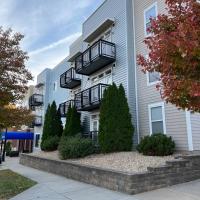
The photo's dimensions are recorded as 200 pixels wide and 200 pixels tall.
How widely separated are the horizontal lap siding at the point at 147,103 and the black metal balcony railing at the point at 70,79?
7971 millimetres

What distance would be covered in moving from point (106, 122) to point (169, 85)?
8.99 m

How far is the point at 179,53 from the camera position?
4.69 m

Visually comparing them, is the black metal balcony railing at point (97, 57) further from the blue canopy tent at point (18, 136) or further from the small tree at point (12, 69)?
the blue canopy tent at point (18, 136)

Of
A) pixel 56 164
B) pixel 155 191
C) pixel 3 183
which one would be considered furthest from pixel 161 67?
pixel 56 164

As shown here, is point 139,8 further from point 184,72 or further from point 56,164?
point 184,72

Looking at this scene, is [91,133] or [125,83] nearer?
[125,83]

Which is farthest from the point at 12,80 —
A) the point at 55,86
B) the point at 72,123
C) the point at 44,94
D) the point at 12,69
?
the point at 44,94

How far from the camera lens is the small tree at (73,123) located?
1805cm

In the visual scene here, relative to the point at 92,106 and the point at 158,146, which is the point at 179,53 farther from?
the point at 92,106

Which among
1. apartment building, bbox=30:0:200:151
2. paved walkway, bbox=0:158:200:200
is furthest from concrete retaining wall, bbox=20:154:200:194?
apartment building, bbox=30:0:200:151

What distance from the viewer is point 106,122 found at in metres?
13.8

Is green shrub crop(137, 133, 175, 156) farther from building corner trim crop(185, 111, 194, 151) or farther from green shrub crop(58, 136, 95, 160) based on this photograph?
green shrub crop(58, 136, 95, 160)

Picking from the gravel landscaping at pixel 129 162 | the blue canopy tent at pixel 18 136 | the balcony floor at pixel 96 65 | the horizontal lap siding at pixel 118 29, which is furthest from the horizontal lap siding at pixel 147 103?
the blue canopy tent at pixel 18 136

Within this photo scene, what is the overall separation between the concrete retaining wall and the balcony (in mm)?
5906
